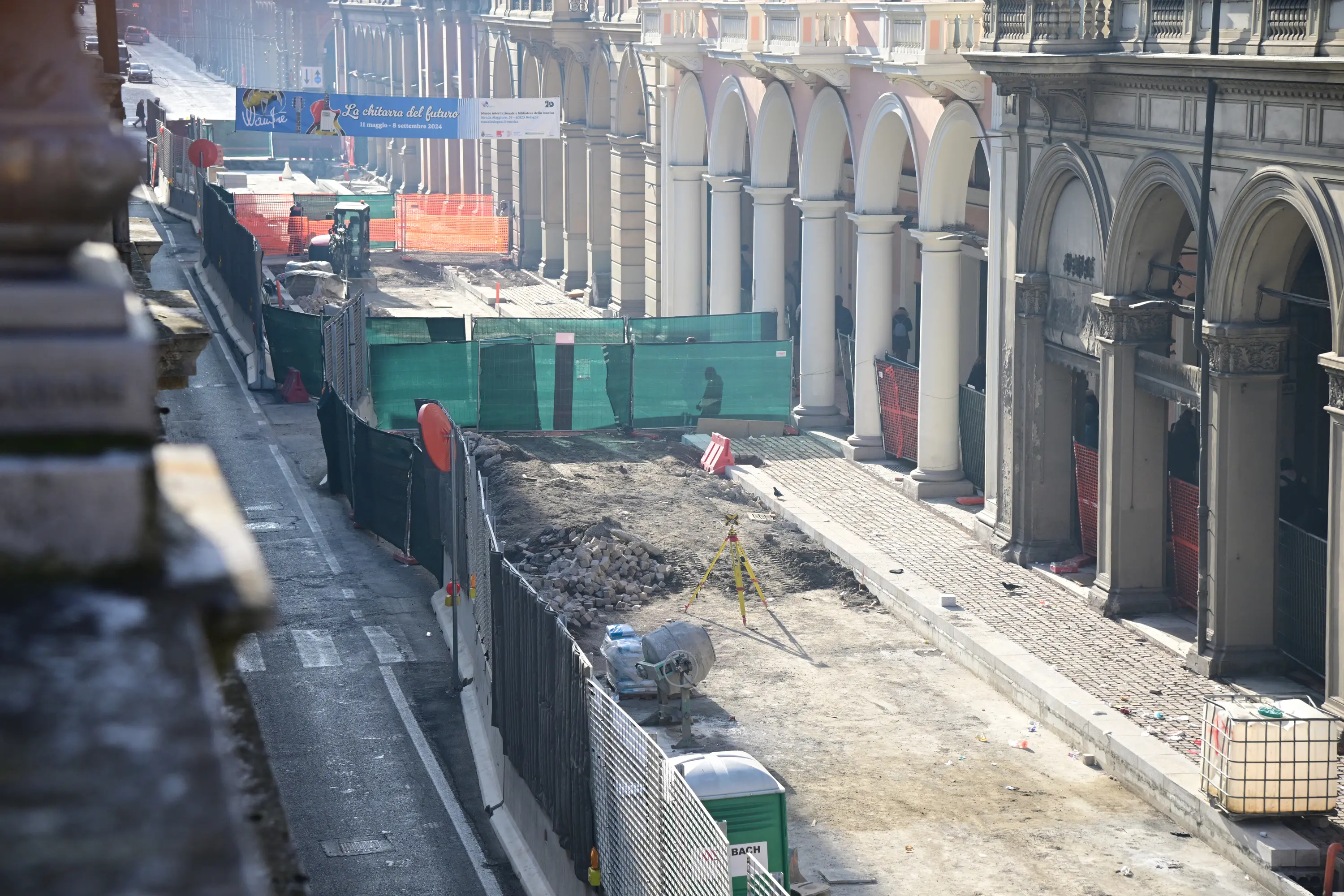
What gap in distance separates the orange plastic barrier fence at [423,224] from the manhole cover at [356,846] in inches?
1712

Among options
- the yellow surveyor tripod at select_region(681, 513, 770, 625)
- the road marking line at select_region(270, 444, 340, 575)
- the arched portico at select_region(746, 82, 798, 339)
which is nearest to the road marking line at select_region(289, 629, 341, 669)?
the road marking line at select_region(270, 444, 340, 575)

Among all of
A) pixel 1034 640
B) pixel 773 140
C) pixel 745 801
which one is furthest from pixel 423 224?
pixel 745 801

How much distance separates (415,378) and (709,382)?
5199mm

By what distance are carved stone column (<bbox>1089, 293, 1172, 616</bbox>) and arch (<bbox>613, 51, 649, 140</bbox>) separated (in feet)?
87.0

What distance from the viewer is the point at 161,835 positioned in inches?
78.6

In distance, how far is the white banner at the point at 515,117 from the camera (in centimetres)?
4856

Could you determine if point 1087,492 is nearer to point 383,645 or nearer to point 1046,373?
point 1046,373

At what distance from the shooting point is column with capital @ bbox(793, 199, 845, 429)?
32.7 m

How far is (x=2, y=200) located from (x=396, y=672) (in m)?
18.8

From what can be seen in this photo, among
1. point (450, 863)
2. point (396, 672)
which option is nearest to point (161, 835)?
point (450, 863)

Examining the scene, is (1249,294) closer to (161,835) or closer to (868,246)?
(868,246)

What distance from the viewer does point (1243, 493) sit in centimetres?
1858

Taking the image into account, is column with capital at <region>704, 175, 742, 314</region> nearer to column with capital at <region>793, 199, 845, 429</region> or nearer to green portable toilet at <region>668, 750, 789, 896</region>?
column with capital at <region>793, 199, 845, 429</region>

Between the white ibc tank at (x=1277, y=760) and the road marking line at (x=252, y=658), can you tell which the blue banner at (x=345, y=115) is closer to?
the road marking line at (x=252, y=658)
